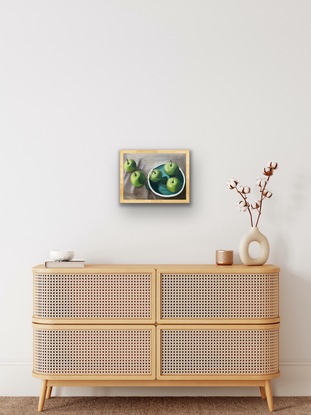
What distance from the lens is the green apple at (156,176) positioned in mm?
3947

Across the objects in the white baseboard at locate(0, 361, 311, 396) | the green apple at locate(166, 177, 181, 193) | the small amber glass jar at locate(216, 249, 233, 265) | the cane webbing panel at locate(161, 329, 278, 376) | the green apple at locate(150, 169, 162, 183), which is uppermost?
the green apple at locate(150, 169, 162, 183)

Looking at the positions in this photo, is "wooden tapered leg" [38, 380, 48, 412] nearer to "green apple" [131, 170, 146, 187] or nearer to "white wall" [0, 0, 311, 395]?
"white wall" [0, 0, 311, 395]

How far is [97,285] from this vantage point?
3.61 metres

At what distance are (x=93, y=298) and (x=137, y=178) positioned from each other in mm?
827

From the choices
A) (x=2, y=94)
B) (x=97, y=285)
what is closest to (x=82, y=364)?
(x=97, y=285)

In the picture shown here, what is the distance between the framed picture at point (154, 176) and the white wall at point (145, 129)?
0.06 metres

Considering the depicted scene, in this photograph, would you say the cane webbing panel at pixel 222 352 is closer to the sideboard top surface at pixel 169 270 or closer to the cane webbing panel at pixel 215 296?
the cane webbing panel at pixel 215 296

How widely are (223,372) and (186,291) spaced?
513 mm

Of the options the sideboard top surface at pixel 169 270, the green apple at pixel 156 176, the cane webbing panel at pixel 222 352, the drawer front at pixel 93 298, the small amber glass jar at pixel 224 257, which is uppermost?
the green apple at pixel 156 176

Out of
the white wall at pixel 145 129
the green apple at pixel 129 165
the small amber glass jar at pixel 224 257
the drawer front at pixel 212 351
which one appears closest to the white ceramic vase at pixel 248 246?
the small amber glass jar at pixel 224 257

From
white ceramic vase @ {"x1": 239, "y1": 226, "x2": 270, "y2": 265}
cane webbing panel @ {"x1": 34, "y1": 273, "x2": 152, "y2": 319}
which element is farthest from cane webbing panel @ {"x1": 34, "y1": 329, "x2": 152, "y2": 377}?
white ceramic vase @ {"x1": 239, "y1": 226, "x2": 270, "y2": 265}

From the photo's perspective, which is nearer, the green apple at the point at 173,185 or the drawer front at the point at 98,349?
the drawer front at the point at 98,349

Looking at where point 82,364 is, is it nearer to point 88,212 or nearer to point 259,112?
point 88,212

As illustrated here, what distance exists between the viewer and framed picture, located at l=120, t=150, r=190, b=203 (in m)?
3.96
